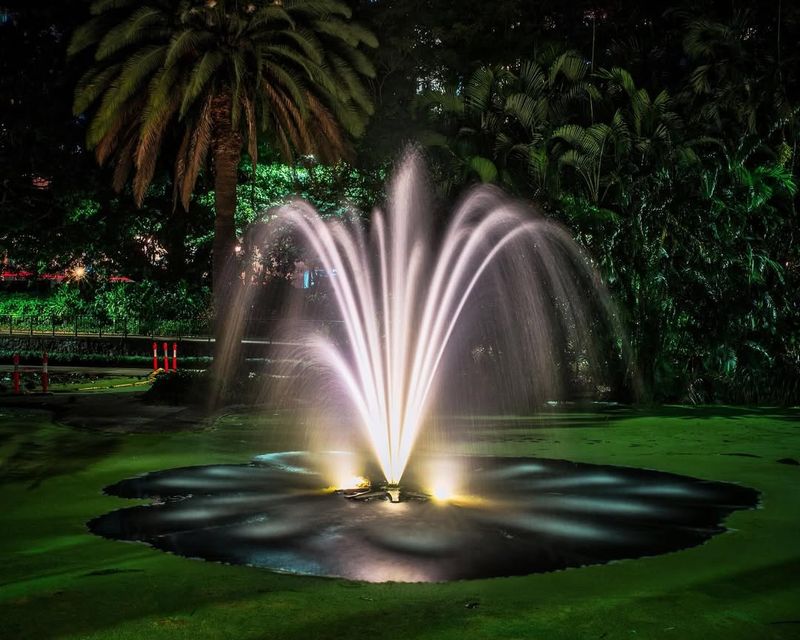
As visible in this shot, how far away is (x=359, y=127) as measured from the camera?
87.4 ft

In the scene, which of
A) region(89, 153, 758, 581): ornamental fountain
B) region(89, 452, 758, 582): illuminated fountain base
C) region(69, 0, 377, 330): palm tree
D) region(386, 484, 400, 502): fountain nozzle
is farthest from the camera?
region(69, 0, 377, 330): palm tree

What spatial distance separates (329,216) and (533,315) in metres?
14.2

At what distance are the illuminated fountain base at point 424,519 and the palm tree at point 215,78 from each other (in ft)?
38.6

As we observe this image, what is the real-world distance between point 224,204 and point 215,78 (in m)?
2.96

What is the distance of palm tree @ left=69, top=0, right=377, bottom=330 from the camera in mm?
22641

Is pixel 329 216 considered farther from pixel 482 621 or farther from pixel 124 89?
pixel 482 621

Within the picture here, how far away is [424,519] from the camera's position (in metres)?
9.62

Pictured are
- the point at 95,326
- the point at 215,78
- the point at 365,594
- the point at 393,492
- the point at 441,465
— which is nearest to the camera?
the point at 365,594

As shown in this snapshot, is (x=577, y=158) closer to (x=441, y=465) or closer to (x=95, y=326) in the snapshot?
(x=441, y=465)

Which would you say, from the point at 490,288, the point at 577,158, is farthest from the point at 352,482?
the point at 577,158

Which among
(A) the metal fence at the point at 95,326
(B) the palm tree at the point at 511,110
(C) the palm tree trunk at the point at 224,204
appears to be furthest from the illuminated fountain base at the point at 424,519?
(A) the metal fence at the point at 95,326

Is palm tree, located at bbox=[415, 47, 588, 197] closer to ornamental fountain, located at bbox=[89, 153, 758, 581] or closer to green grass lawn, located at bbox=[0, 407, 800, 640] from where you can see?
ornamental fountain, located at bbox=[89, 153, 758, 581]

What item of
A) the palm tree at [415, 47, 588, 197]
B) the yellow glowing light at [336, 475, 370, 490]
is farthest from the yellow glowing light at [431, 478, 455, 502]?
the palm tree at [415, 47, 588, 197]

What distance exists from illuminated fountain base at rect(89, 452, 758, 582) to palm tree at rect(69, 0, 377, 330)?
38.6 feet
